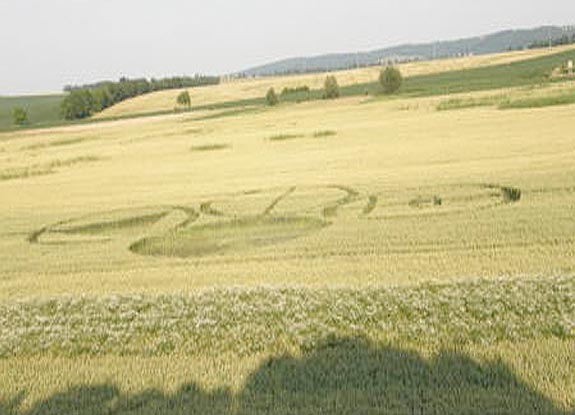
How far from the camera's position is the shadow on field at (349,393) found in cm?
702

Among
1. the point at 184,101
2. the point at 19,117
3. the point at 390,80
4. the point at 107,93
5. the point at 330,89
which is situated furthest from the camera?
the point at 107,93

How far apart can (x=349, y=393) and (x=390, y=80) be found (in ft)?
295

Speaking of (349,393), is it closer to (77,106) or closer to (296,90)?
(296,90)

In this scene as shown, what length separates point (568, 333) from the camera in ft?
27.9

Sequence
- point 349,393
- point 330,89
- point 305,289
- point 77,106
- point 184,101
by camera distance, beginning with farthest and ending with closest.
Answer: point 77,106 → point 184,101 → point 330,89 → point 305,289 → point 349,393

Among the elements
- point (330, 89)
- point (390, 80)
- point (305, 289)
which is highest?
point (305, 289)

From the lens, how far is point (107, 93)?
14400cm

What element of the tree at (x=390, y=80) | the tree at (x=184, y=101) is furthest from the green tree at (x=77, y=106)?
the tree at (x=390, y=80)

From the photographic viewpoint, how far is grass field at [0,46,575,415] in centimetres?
770

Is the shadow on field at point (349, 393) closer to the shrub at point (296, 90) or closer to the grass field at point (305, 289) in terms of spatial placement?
the grass field at point (305, 289)

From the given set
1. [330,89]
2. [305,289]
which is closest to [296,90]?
[330,89]

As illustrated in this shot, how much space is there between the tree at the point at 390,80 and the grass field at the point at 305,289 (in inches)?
2626

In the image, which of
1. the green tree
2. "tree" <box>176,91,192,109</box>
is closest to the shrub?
"tree" <box>176,91,192,109</box>

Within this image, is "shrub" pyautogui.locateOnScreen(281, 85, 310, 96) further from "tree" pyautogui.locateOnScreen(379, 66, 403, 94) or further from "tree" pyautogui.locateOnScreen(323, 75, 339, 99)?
"tree" pyautogui.locateOnScreen(379, 66, 403, 94)
